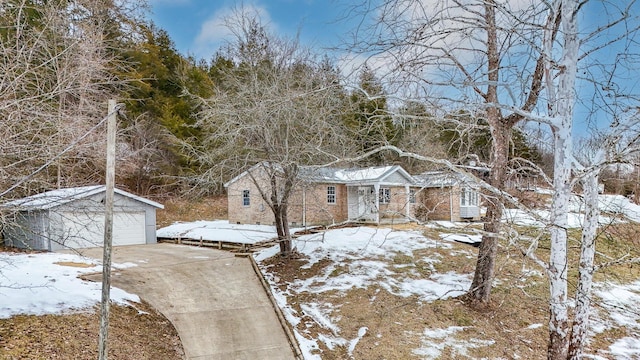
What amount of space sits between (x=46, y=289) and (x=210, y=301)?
3456 mm

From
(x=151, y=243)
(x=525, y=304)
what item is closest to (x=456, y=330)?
(x=525, y=304)

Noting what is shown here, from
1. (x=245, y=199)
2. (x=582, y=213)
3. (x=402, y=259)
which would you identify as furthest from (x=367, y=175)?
(x=582, y=213)

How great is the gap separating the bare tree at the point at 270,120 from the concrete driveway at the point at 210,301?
217 centimetres

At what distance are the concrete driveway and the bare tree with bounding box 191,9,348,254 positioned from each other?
7.11 feet

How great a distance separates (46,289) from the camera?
783cm

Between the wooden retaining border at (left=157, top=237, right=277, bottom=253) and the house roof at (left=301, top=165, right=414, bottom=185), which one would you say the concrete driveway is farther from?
the house roof at (left=301, top=165, right=414, bottom=185)

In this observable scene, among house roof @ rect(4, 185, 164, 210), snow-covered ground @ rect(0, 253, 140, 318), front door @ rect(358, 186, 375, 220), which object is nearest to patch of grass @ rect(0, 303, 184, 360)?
snow-covered ground @ rect(0, 253, 140, 318)

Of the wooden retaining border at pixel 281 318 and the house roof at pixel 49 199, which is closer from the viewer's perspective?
the house roof at pixel 49 199

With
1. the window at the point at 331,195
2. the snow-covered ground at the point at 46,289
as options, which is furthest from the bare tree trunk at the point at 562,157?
the window at the point at 331,195

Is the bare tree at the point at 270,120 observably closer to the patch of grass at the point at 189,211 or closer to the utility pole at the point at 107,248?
the utility pole at the point at 107,248

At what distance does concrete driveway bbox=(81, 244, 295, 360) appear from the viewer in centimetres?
715

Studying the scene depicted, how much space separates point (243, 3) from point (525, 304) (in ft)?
40.0

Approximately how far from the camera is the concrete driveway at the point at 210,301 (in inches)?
281

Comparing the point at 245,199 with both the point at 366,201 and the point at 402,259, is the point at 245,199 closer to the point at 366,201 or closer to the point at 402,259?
the point at 402,259
